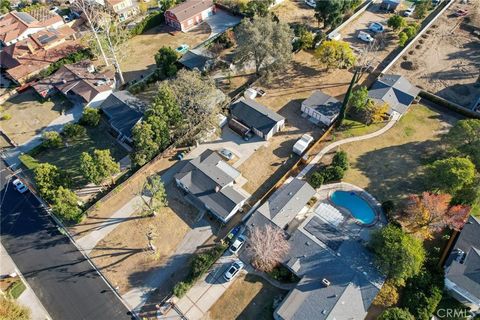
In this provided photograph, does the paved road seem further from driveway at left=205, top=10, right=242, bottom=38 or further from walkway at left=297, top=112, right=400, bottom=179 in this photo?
driveway at left=205, top=10, right=242, bottom=38

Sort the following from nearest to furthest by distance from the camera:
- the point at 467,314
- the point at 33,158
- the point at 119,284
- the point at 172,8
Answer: the point at 467,314, the point at 119,284, the point at 33,158, the point at 172,8

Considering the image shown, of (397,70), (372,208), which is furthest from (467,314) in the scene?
(397,70)

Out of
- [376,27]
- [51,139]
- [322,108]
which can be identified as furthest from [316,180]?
[376,27]

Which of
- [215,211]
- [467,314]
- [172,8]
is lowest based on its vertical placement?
[467,314]

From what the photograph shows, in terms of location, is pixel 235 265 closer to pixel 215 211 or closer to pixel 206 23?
pixel 215 211

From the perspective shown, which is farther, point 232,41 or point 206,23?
point 206,23

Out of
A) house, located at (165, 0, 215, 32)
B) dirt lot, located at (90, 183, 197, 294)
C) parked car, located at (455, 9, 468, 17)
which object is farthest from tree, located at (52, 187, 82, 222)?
parked car, located at (455, 9, 468, 17)
